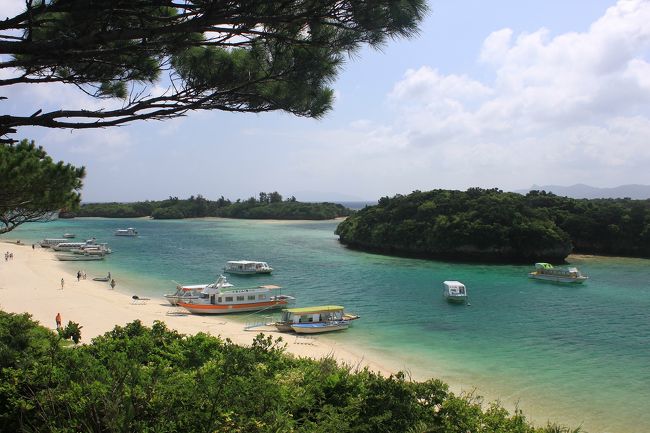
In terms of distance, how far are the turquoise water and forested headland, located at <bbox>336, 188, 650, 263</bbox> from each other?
5.24 m

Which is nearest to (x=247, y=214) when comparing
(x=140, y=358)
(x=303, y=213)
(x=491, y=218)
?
(x=303, y=213)

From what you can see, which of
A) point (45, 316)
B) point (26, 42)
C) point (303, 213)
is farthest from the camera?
point (303, 213)

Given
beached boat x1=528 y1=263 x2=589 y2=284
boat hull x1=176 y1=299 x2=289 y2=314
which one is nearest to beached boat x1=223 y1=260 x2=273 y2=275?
boat hull x1=176 y1=299 x2=289 y2=314

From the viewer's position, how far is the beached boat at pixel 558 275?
4168 centimetres

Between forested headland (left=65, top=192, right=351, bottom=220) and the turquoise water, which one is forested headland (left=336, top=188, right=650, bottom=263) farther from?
forested headland (left=65, top=192, right=351, bottom=220)

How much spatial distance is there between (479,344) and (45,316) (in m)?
23.2

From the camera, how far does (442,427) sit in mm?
6156

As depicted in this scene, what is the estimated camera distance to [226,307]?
97.8ft

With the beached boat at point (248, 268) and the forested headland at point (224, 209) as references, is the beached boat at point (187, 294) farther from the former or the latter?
the forested headland at point (224, 209)

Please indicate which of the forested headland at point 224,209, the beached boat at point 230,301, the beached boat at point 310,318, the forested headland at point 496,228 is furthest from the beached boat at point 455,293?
the forested headland at point 224,209

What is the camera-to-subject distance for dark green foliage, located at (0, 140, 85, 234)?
1035 cm

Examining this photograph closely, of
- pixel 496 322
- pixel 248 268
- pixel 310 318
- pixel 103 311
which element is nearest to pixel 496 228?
pixel 248 268

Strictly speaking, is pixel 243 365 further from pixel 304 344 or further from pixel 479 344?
pixel 479 344

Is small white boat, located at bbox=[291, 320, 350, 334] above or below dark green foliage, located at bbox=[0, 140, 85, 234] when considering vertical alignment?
below
